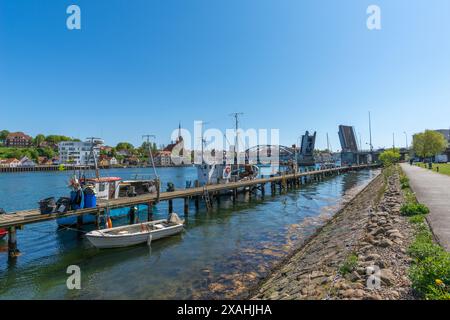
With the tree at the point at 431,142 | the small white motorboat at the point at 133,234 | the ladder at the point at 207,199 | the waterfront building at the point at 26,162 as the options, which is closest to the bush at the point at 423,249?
the small white motorboat at the point at 133,234

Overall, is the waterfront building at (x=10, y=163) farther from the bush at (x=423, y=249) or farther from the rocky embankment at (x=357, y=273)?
the bush at (x=423, y=249)

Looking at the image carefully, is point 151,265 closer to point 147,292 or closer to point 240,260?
point 147,292

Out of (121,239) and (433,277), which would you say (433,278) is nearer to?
(433,277)

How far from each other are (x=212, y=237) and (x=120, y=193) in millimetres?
14838

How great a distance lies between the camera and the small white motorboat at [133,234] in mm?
17198

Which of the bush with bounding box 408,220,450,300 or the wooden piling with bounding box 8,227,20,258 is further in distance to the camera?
the wooden piling with bounding box 8,227,20,258

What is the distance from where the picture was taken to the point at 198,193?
32.1 metres

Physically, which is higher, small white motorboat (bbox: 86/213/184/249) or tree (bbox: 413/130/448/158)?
tree (bbox: 413/130/448/158)

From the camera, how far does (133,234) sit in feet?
59.2

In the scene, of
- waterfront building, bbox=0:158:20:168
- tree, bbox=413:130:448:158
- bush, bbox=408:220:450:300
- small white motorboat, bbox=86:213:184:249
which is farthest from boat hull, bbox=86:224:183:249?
waterfront building, bbox=0:158:20:168

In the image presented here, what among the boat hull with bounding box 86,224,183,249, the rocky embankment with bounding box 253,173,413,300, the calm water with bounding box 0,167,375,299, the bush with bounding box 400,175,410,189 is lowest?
the calm water with bounding box 0,167,375,299

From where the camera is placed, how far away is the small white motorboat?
17198 millimetres

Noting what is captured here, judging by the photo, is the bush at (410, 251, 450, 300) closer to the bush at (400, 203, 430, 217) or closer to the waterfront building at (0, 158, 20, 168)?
the bush at (400, 203, 430, 217)
